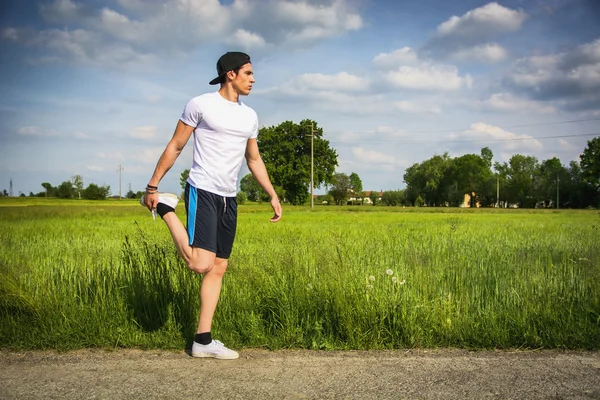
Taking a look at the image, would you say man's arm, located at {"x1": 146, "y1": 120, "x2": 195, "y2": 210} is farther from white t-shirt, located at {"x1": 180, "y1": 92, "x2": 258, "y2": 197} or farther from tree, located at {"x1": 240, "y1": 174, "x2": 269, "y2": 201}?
tree, located at {"x1": 240, "y1": 174, "x2": 269, "y2": 201}

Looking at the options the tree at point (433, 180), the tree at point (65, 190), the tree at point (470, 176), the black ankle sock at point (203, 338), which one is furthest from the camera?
the tree at point (433, 180)

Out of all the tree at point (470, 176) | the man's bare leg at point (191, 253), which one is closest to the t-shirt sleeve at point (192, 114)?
the man's bare leg at point (191, 253)

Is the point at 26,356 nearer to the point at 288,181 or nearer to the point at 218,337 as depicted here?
the point at 218,337

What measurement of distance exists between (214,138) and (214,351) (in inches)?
68.9

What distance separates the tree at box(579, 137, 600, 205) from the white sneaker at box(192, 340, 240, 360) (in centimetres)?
9026

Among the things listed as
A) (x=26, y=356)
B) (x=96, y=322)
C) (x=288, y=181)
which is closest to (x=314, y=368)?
(x=96, y=322)

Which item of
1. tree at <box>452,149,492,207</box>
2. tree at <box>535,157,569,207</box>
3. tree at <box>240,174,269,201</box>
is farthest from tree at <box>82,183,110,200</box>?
tree at <box>452,149,492,207</box>

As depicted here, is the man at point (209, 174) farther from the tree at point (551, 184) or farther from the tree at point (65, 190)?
the tree at point (551, 184)

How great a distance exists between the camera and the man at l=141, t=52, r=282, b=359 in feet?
12.0

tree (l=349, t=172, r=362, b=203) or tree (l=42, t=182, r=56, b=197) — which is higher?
tree (l=349, t=172, r=362, b=203)

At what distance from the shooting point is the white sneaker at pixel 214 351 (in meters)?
3.66

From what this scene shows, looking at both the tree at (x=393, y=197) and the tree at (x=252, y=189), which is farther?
the tree at (x=393, y=197)

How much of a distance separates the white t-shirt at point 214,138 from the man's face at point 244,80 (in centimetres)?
13

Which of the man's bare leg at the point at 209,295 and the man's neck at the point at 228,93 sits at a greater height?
the man's neck at the point at 228,93
